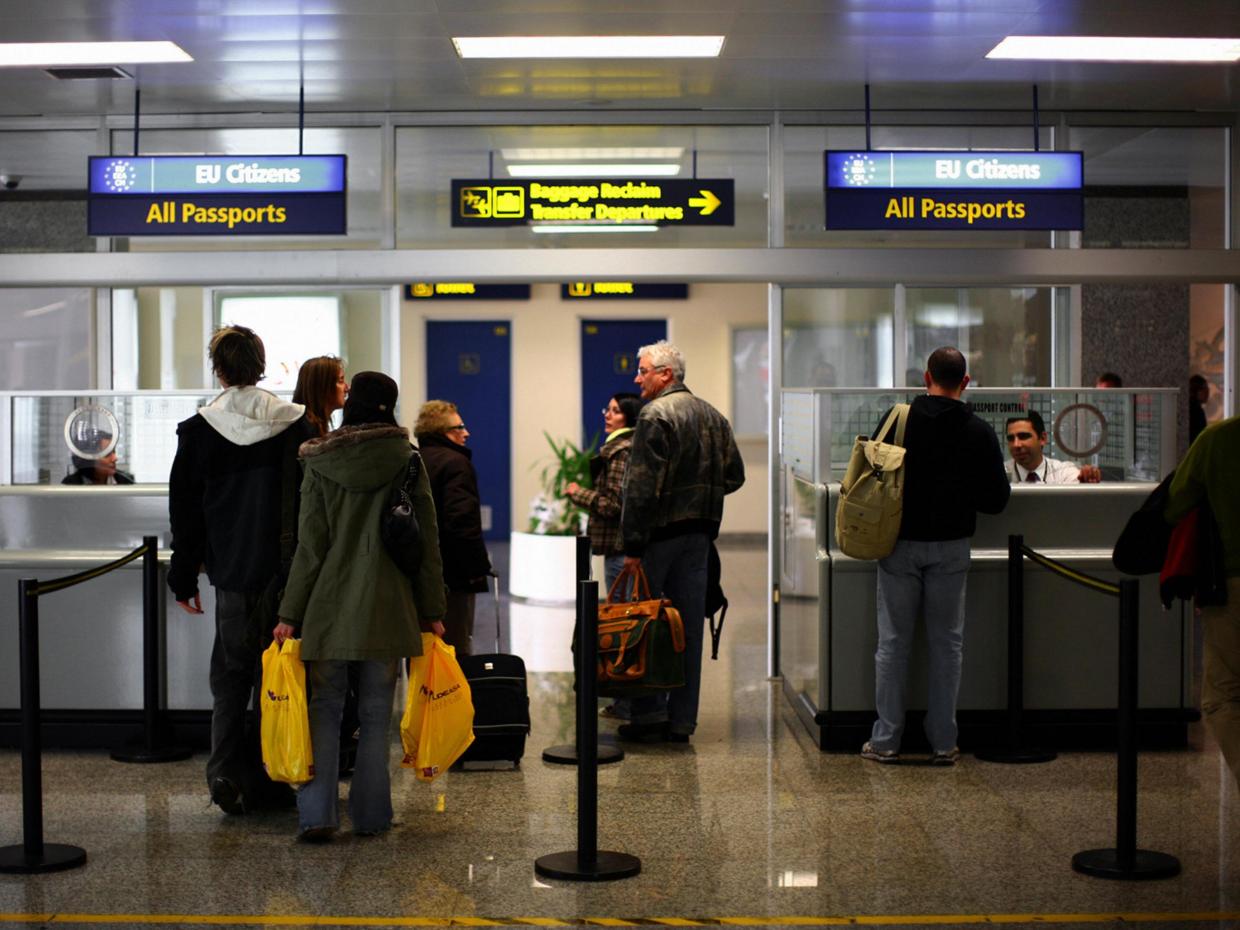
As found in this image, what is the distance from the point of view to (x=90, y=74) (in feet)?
23.9

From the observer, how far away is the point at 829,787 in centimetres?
564

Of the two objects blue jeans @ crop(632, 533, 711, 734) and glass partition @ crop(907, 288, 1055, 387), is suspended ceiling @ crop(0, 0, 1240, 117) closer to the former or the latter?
glass partition @ crop(907, 288, 1055, 387)

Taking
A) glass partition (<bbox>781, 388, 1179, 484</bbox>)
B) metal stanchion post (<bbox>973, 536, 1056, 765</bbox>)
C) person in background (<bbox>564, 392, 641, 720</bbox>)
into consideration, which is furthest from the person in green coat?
metal stanchion post (<bbox>973, 536, 1056, 765</bbox>)

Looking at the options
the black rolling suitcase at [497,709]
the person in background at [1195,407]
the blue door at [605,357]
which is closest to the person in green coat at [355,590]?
the black rolling suitcase at [497,709]

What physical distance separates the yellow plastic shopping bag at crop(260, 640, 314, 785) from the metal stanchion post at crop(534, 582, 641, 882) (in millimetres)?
816

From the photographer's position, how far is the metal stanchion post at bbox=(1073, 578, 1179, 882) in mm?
4398

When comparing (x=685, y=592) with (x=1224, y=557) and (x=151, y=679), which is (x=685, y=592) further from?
(x=1224, y=557)

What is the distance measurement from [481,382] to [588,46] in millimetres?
9312

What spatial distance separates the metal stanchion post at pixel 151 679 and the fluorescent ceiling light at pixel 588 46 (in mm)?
2581

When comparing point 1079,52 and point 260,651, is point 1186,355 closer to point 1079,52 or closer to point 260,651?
point 1079,52

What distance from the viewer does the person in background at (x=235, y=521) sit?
16.6 ft

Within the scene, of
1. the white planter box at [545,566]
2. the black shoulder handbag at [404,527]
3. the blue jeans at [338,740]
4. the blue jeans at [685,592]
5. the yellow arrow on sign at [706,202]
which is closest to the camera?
the black shoulder handbag at [404,527]

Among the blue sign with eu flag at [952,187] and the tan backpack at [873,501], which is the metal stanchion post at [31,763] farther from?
the blue sign with eu flag at [952,187]

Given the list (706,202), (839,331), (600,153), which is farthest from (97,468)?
(839,331)
